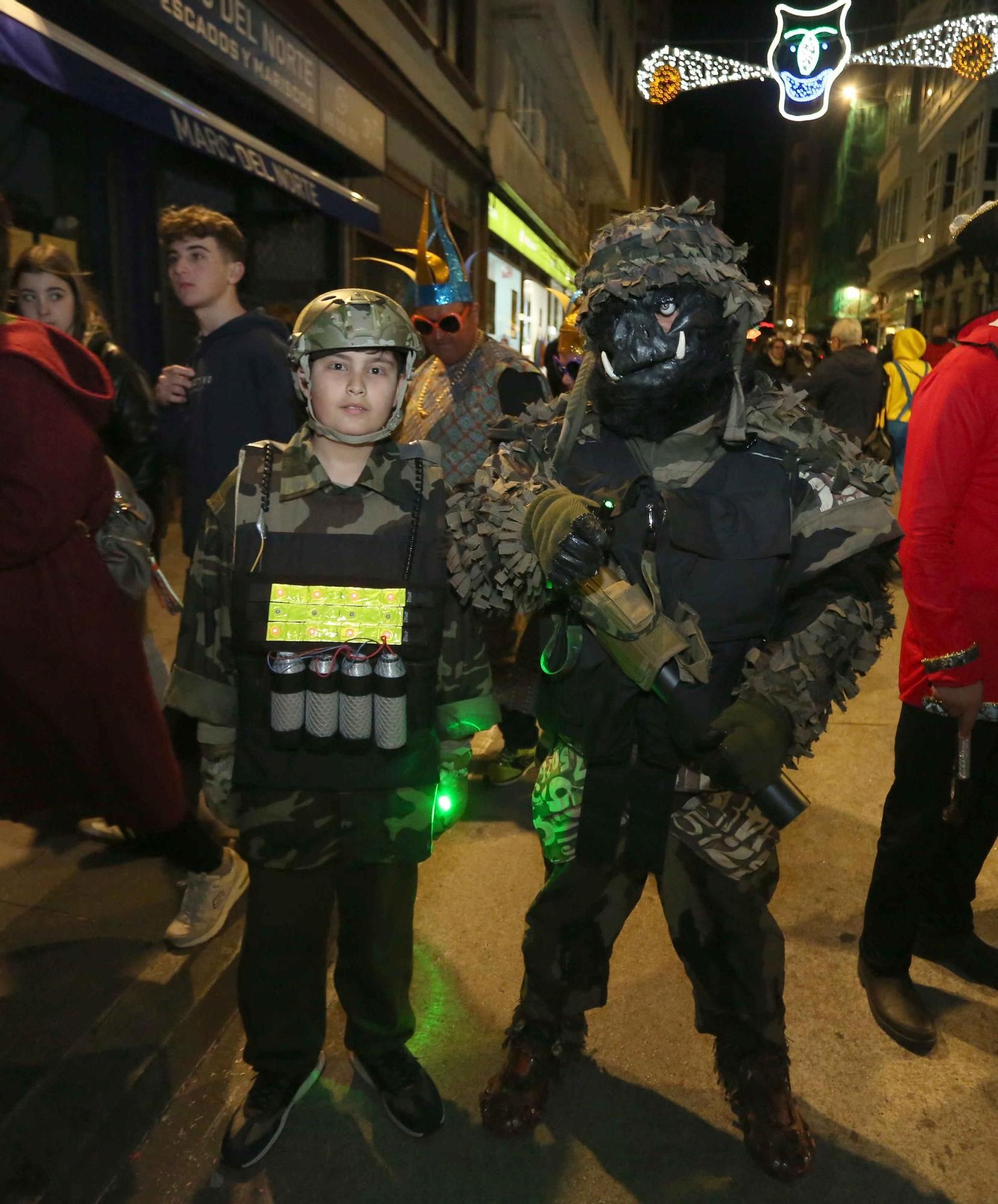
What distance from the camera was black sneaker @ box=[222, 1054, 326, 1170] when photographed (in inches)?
81.3

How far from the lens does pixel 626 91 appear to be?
25.2 meters

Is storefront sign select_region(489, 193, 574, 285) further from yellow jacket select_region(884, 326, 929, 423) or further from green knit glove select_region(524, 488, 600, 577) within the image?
green knit glove select_region(524, 488, 600, 577)

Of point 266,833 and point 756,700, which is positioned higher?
point 756,700

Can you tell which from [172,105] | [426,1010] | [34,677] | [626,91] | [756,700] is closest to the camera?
[756,700]

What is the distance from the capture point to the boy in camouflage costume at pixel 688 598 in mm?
1823

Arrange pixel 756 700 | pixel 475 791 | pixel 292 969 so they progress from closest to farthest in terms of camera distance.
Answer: pixel 756 700 → pixel 292 969 → pixel 475 791

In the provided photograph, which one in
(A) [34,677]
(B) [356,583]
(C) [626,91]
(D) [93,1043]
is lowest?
(D) [93,1043]

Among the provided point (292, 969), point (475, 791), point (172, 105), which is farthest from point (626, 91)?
point (292, 969)

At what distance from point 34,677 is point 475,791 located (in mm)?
2124

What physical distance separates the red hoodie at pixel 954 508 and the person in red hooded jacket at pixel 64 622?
2.06m

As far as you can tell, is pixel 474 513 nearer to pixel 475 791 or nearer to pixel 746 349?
pixel 746 349

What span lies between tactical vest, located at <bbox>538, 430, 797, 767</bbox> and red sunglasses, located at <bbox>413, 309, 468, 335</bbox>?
1976 millimetres

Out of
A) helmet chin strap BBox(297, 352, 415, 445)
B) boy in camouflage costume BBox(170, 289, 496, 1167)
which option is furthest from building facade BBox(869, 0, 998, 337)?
boy in camouflage costume BBox(170, 289, 496, 1167)

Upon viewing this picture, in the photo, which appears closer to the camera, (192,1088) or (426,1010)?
(192,1088)
